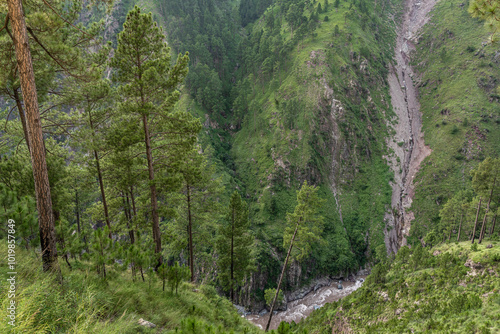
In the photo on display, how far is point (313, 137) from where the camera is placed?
54.2 metres

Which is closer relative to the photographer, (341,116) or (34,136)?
(34,136)

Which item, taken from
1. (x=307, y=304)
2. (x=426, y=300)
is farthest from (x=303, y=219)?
(x=307, y=304)

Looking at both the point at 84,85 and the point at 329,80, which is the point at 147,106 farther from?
the point at 329,80

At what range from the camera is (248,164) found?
178 ft

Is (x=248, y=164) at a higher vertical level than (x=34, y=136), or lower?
lower

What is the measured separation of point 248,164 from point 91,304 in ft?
162

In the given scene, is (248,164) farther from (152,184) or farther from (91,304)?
(91,304)

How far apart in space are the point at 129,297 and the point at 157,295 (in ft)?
4.84

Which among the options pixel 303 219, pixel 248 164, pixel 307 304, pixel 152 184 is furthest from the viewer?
pixel 248 164

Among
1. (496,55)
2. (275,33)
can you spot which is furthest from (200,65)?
(496,55)

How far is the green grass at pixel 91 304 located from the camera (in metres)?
3.90

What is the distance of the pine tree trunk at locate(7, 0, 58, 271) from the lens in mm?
6195

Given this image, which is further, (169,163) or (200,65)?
(200,65)

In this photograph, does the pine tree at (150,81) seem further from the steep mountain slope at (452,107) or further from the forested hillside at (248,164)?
the steep mountain slope at (452,107)
